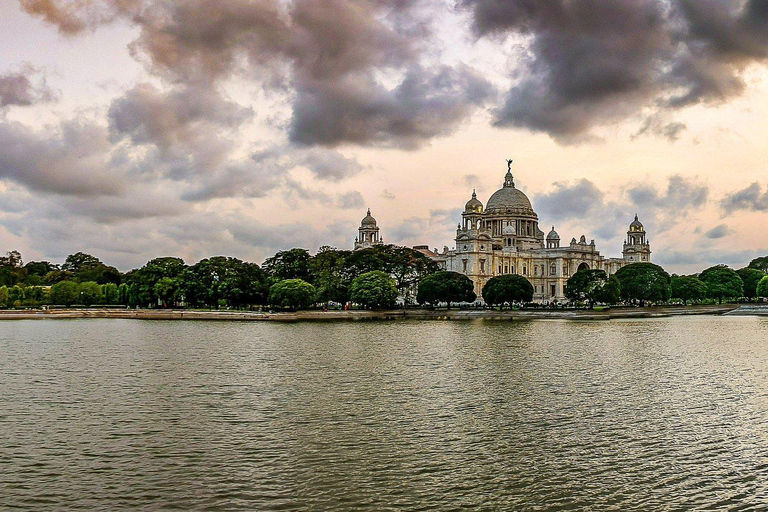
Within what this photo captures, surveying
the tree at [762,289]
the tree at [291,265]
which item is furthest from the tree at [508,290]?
the tree at [762,289]

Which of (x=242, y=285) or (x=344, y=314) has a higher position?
(x=242, y=285)

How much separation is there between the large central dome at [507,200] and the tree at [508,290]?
173 ft

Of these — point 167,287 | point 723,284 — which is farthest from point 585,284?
point 167,287

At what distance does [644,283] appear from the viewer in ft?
361

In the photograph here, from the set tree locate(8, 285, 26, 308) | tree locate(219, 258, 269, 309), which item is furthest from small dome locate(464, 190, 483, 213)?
tree locate(8, 285, 26, 308)

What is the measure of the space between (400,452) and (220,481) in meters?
4.97

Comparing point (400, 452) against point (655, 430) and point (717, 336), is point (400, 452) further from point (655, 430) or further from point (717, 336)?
point (717, 336)

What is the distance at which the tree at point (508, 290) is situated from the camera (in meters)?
103

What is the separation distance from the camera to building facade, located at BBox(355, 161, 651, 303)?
138 metres

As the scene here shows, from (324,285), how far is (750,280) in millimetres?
80533

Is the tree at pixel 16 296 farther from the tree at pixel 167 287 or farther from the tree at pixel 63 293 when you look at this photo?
the tree at pixel 167 287

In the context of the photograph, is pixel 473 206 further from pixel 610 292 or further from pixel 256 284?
pixel 256 284

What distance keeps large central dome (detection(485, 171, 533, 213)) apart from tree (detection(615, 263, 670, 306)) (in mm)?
45196

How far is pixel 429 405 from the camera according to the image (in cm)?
2755
